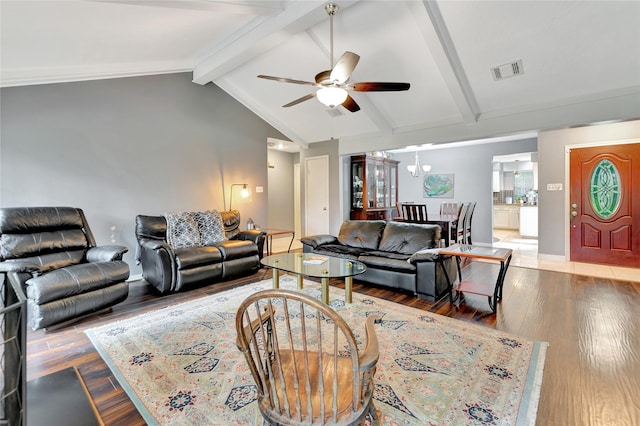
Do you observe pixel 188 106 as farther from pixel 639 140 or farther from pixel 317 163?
pixel 639 140

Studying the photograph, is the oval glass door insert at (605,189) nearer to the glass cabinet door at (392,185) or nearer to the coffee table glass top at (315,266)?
the glass cabinet door at (392,185)

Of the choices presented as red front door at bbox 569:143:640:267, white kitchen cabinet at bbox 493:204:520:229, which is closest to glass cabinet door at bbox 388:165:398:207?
red front door at bbox 569:143:640:267

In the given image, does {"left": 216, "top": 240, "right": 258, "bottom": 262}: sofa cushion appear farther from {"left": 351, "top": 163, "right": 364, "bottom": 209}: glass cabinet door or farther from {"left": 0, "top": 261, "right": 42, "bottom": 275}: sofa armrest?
{"left": 351, "top": 163, "right": 364, "bottom": 209}: glass cabinet door

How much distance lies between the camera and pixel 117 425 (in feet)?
5.17

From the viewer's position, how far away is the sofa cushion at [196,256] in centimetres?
365

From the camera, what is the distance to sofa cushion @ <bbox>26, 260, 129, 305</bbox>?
252 centimetres

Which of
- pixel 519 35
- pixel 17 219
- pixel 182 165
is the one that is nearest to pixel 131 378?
pixel 17 219

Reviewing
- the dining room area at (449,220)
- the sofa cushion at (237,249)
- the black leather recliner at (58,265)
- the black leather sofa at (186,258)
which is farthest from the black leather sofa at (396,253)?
the black leather recliner at (58,265)

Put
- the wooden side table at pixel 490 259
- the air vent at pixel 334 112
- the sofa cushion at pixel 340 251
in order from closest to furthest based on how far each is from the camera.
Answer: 1. the wooden side table at pixel 490 259
2. the sofa cushion at pixel 340 251
3. the air vent at pixel 334 112

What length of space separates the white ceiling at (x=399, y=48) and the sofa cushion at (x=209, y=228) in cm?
218

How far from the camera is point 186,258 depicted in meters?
3.67

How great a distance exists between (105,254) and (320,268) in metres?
2.28

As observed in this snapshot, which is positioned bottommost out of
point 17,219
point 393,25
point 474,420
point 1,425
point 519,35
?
point 474,420

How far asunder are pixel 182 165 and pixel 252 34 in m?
2.30
